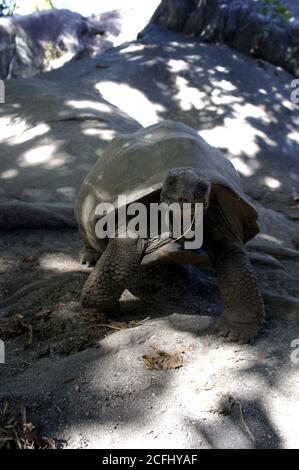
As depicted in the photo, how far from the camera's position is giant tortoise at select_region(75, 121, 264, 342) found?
2570 millimetres

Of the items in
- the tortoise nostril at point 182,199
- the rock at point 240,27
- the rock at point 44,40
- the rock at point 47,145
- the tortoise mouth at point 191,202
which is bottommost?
the rock at point 44,40

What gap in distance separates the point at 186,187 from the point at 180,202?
0.08 metres

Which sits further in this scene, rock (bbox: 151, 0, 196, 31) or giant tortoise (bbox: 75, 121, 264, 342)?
rock (bbox: 151, 0, 196, 31)

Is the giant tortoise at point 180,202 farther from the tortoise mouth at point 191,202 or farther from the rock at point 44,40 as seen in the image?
the rock at point 44,40

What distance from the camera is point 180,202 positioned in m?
2.36

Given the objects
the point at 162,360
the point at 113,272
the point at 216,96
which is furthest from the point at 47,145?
the point at 216,96

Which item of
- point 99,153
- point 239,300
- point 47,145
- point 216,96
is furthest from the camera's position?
point 216,96

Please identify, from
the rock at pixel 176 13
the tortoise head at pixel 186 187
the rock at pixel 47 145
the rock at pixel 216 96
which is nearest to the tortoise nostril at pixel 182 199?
the tortoise head at pixel 186 187

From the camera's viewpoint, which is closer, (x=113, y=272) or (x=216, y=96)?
(x=113, y=272)

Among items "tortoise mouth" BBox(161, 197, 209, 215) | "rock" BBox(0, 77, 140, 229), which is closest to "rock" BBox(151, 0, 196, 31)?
"rock" BBox(0, 77, 140, 229)

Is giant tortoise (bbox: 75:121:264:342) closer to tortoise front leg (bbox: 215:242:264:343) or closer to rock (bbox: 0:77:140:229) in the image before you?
tortoise front leg (bbox: 215:242:264:343)

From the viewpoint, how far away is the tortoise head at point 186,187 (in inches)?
91.5

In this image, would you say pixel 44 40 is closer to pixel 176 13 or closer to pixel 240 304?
pixel 176 13

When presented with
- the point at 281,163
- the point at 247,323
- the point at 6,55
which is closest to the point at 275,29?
the point at 281,163
